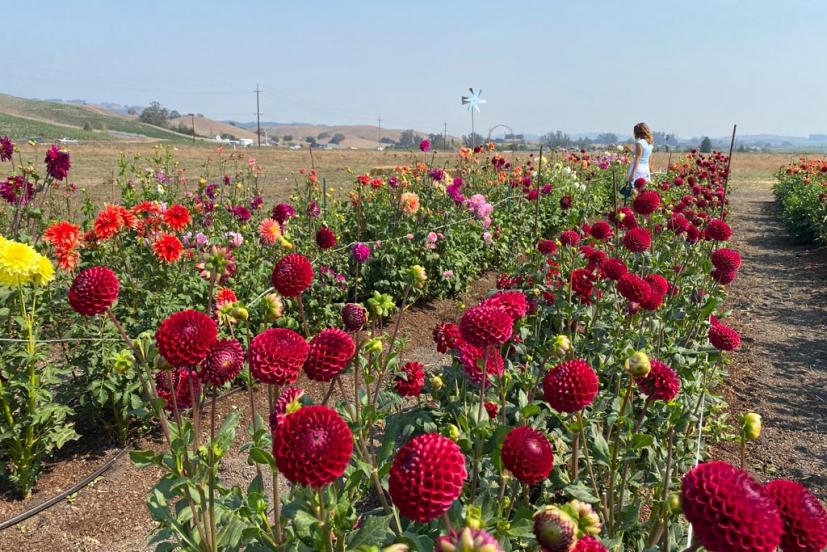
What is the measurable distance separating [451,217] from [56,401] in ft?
15.4

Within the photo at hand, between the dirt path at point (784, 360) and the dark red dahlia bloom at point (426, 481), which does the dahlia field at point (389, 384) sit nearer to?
the dark red dahlia bloom at point (426, 481)

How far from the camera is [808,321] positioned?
21.2ft

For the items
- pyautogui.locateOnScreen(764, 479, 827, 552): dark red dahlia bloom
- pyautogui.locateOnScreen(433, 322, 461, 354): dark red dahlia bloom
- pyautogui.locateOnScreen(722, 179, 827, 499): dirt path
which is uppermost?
pyautogui.locateOnScreen(764, 479, 827, 552): dark red dahlia bloom

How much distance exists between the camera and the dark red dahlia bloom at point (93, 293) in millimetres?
1616

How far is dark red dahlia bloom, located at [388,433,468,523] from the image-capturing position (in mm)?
1062

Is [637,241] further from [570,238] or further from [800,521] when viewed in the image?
[800,521]

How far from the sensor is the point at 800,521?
1.11 m

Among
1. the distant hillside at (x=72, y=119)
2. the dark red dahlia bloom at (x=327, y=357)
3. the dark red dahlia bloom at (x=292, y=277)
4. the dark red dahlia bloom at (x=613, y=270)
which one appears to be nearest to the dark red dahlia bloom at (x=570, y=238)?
the dark red dahlia bloom at (x=613, y=270)

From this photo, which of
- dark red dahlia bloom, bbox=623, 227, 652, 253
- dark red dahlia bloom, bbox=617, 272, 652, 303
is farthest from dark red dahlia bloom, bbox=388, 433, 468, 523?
dark red dahlia bloom, bbox=623, 227, 652, 253

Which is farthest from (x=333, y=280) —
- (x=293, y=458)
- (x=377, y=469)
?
(x=293, y=458)

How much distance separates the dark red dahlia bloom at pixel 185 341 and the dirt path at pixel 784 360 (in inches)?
138

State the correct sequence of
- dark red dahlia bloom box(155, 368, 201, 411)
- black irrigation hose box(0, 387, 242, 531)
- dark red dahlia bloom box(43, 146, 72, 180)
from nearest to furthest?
dark red dahlia bloom box(155, 368, 201, 411) < black irrigation hose box(0, 387, 242, 531) < dark red dahlia bloom box(43, 146, 72, 180)

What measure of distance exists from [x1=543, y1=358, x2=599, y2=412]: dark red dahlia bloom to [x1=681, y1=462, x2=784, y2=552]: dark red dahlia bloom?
0.57 metres

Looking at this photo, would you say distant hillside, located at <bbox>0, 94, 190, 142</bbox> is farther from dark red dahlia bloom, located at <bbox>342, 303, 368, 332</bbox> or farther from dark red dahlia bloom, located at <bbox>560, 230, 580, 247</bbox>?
dark red dahlia bloom, located at <bbox>342, 303, 368, 332</bbox>
